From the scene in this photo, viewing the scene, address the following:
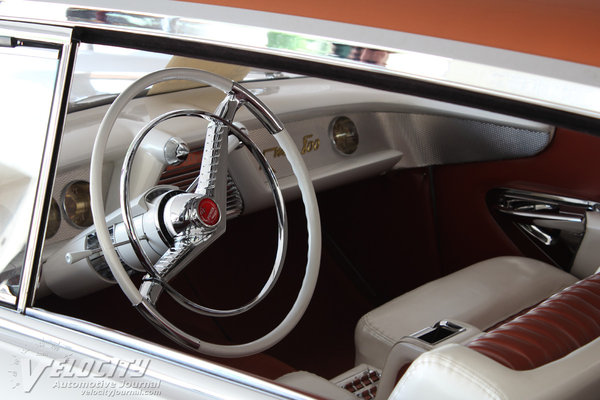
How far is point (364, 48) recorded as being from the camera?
0.99m

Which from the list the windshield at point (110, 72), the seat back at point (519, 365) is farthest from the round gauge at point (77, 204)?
the seat back at point (519, 365)

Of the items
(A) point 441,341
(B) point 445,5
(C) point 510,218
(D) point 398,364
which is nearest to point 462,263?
(C) point 510,218

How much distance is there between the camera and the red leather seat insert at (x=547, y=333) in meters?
1.04

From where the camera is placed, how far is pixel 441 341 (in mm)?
1481

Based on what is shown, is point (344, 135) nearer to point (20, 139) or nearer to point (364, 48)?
point (20, 139)

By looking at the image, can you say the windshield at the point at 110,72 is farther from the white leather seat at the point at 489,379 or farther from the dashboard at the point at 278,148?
the white leather seat at the point at 489,379

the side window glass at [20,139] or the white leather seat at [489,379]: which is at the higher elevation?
the side window glass at [20,139]

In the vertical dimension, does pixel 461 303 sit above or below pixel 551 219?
below

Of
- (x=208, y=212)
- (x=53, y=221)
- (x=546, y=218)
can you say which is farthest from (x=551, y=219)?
(x=53, y=221)

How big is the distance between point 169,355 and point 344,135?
148 cm

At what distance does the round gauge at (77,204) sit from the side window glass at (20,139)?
346mm

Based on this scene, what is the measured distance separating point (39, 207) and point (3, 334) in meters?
0.22

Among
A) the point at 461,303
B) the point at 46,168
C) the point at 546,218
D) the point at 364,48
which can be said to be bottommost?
the point at 461,303

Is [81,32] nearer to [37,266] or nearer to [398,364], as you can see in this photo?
[37,266]
